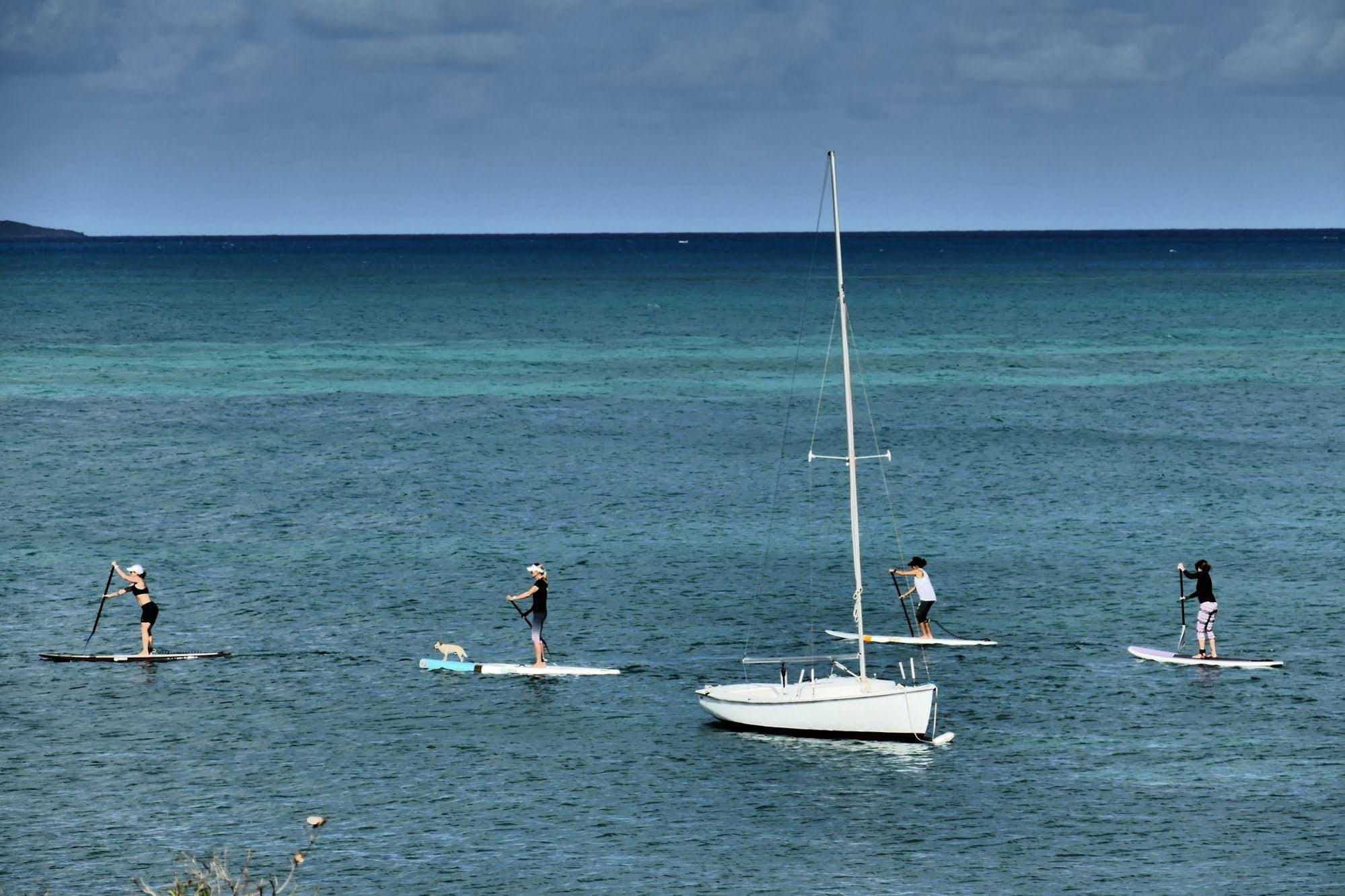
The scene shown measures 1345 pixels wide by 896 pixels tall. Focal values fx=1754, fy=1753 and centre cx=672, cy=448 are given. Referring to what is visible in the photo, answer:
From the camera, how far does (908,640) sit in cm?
4778

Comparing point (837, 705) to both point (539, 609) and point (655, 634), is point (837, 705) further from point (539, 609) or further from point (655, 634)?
point (655, 634)

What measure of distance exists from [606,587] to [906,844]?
75.5ft

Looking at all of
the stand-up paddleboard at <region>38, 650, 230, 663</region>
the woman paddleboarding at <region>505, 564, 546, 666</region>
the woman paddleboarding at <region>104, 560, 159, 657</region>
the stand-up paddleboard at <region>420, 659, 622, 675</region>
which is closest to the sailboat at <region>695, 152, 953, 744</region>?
the stand-up paddleboard at <region>420, 659, 622, 675</region>

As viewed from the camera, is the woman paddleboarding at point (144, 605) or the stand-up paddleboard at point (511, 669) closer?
the stand-up paddleboard at point (511, 669)

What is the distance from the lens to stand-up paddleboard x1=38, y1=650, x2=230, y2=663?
46125 millimetres

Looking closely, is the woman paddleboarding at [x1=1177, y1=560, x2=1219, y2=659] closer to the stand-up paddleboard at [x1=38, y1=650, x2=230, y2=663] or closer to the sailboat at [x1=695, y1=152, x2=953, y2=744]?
the sailboat at [x1=695, y1=152, x2=953, y2=744]

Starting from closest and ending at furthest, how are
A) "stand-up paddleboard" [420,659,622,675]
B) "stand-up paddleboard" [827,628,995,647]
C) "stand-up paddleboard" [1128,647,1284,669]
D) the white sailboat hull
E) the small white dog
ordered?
the white sailboat hull
"stand-up paddleboard" [420,659,622,675]
"stand-up paddleboard" [1128,647,1284,669]
the small white dog
"stand-up paddleboard" [827,628,995,647]

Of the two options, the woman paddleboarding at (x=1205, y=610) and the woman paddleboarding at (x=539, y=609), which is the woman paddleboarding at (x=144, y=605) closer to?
the woman paddleboarding at (x=539, y=609)

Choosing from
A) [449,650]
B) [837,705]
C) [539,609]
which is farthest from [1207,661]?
[449,650]

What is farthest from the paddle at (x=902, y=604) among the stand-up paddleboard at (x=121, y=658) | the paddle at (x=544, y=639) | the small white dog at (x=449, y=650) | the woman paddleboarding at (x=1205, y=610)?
the stand-up paddleboard at (x=121, y=658)

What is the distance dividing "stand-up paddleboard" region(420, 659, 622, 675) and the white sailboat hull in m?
4.83

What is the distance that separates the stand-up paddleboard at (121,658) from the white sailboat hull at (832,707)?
47.3 feet

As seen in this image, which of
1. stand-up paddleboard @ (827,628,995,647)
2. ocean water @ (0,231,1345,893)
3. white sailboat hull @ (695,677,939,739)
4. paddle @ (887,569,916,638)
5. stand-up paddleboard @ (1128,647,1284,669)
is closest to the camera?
ocean water @ (0,231,1345,893)

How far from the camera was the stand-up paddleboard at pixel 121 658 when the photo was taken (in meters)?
46.1
